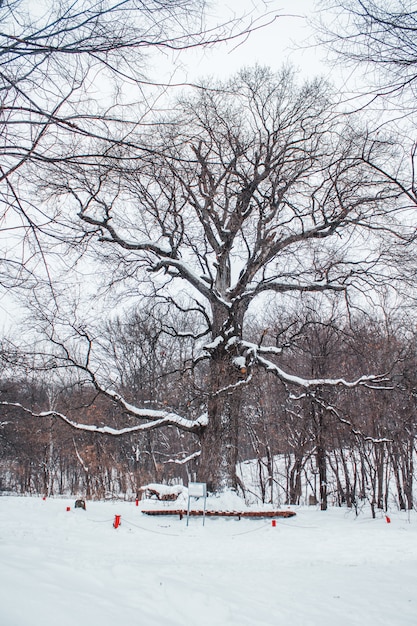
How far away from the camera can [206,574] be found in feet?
18.8

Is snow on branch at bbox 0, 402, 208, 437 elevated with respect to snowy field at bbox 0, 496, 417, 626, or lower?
elevated

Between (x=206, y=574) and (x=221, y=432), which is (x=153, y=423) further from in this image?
(x=206, y=574)

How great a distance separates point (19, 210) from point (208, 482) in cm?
1194

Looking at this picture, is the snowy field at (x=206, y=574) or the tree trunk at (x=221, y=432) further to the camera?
the tree trunk at (x=221, y=432)

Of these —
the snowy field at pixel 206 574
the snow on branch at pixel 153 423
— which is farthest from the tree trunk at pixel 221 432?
the snowy field at pixel 206 574

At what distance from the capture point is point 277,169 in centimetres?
1547

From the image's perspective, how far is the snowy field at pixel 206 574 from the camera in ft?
10.0

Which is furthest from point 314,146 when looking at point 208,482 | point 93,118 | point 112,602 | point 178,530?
point 112,602

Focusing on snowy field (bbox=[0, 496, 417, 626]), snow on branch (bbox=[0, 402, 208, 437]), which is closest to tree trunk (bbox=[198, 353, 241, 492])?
snow on branch (bbox=[0, 402, 208, 437])

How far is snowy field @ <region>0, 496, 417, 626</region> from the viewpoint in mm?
3057

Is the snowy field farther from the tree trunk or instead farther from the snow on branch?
the snow on branch

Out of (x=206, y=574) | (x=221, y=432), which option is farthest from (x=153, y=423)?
(x=206, y=574)

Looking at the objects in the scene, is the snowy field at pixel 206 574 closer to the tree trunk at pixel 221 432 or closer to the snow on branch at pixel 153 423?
the tree trunk at pixel 221 432

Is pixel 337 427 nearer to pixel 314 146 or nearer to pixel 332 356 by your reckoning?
pixel 332 356
